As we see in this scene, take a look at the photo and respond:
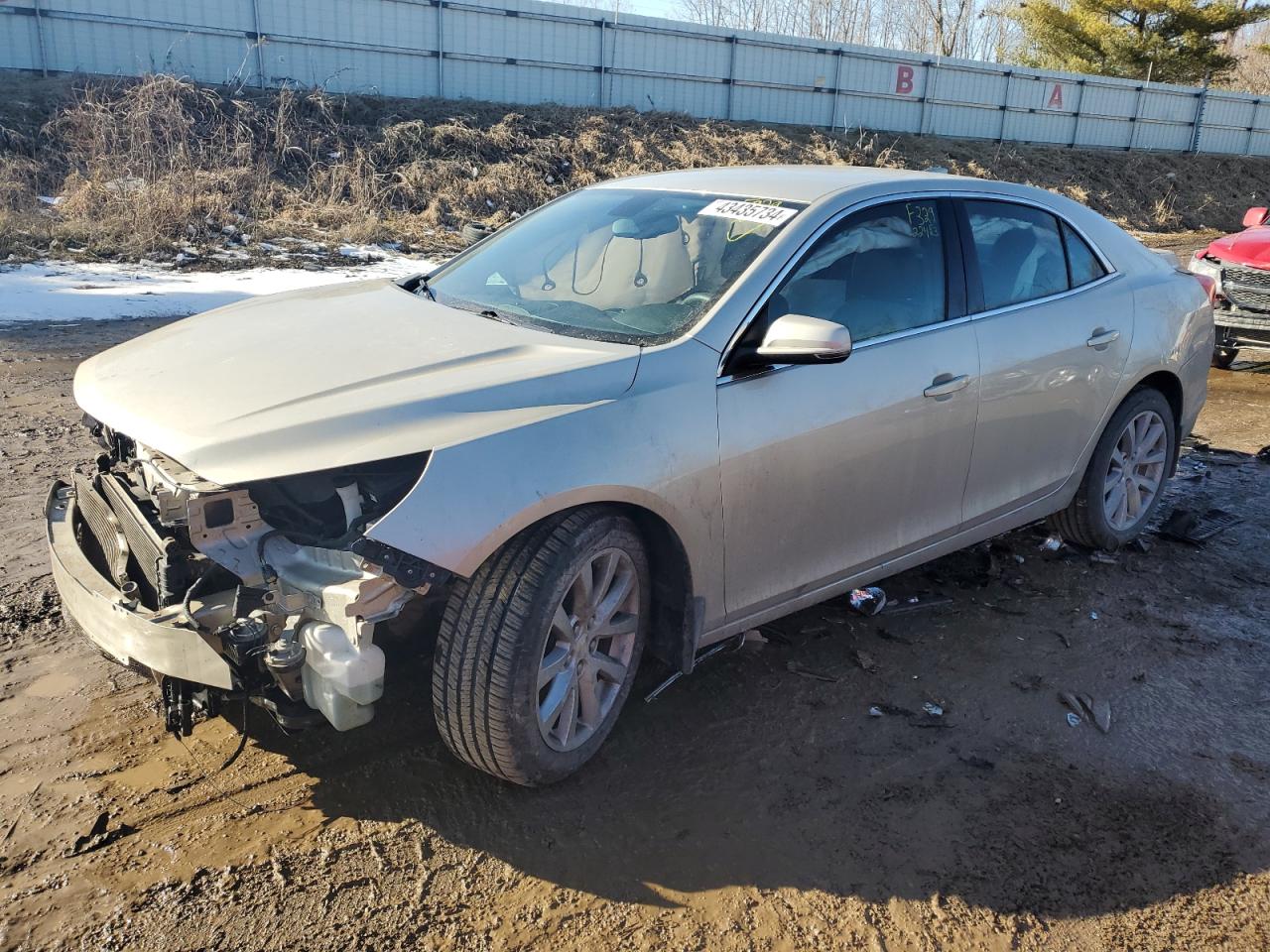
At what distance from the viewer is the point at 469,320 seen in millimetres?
3648

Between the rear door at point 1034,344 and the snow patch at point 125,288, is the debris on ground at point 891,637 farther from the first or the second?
the snow patch at point 125,288

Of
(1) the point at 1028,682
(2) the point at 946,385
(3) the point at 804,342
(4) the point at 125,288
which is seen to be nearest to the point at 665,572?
(3) the point at 804,342

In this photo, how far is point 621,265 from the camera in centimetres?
384

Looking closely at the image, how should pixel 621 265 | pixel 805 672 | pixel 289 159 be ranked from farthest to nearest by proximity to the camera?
pixel 289 159 < pixel 805 672 < pixel 621 265

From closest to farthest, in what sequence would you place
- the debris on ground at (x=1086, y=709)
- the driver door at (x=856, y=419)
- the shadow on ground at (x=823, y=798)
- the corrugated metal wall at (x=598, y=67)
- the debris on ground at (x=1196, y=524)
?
the shadow on ground at (x=823, y=798)
the driver door at (x=856, y=419)
the debris on ground at (x=1086, y=709)
the debris on ground at (x=1196, y=524)
the corrugated metal wall at (x=598, y=67)

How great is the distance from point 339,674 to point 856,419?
1.90m

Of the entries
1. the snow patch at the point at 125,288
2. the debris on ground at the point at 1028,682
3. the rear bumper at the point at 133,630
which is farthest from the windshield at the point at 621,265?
the snow patch at the point at 125,288

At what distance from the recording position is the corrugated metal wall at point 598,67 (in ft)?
60.6

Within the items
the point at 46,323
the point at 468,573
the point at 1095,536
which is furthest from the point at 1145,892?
the point at 46,323

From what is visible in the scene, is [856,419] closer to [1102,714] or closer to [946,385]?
[946,385]

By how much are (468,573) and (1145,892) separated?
6.83 feet

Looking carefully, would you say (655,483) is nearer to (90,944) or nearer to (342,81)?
(90,944)

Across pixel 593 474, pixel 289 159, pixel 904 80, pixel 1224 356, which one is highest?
pixel 904 80

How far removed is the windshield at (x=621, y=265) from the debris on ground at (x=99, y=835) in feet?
6.52
